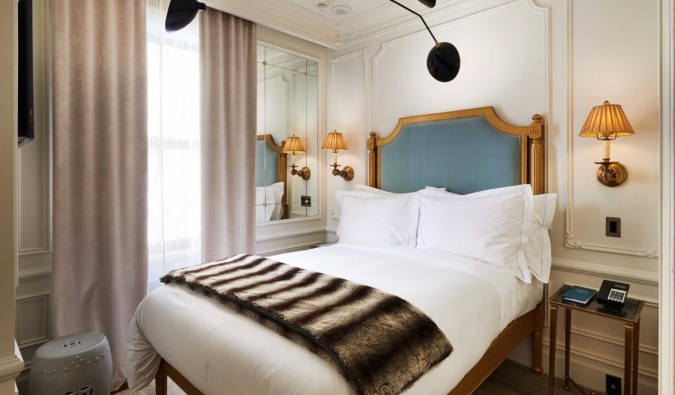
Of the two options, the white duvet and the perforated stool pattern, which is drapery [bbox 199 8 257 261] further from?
the perforated stool pattern

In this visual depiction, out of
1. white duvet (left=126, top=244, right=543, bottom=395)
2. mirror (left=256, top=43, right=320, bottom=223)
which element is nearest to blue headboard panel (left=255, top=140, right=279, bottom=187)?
mirror (left=256, top=43, right=320, bottom=223)

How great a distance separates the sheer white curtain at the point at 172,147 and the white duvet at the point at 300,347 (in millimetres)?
880

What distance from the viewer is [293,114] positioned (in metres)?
3.55

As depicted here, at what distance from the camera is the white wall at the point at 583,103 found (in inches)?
81.7

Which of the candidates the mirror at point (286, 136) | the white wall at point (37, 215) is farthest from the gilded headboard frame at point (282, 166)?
the white wall at point (37, 215)

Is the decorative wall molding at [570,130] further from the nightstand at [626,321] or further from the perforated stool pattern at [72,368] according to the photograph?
the perforated stool pattern at [72,368]

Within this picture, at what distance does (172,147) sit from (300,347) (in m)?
2.02

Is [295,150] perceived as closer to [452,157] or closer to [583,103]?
[452,157]

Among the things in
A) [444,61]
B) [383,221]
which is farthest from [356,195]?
[444,61]

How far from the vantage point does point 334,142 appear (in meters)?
3.49

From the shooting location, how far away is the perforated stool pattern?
5.80 ft

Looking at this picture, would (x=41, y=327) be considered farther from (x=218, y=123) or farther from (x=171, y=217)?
(x=218, y=123)

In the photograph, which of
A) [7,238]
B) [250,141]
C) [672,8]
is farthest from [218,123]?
[672,8]

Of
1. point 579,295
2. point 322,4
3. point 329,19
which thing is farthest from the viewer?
point 329,19
